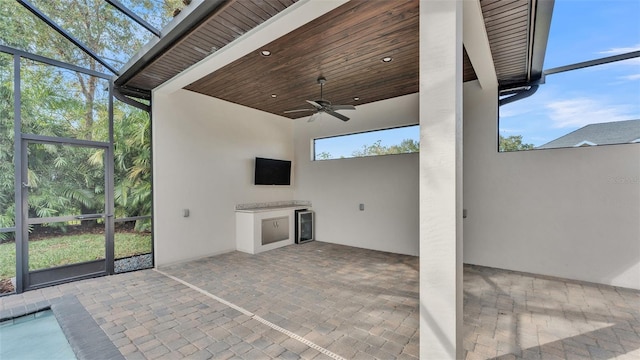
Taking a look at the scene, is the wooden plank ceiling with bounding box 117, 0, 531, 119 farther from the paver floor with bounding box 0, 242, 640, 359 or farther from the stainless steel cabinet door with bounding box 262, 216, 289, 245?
the paver floor with bounding box 0, 242, 640, 359

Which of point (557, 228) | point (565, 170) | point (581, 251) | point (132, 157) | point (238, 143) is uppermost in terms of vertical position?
point (238, 143)

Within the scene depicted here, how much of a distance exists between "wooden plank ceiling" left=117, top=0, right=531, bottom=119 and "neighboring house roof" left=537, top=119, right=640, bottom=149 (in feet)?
3.62

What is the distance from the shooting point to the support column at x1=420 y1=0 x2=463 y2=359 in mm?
1799

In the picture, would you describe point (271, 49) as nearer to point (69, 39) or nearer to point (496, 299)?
point (69, 39)

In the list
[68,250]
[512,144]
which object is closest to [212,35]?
[68,250]

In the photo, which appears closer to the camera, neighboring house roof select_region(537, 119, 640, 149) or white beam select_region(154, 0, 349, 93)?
white beam select_region(154, 0, 349, 93)

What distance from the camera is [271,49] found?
3.45 metres

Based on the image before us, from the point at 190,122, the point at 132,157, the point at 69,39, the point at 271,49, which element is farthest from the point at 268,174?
the point at 69,39

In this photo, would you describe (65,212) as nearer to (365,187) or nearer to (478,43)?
(365,187)

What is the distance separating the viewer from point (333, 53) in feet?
11.7

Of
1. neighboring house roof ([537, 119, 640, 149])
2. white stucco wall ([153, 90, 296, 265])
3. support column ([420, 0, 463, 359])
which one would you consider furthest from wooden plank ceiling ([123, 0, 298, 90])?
neighboring house roof ([537, 119, 640, 149])

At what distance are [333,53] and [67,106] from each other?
4.00 m

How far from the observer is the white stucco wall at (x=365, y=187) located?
5.36 m

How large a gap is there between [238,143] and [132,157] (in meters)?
1.97
